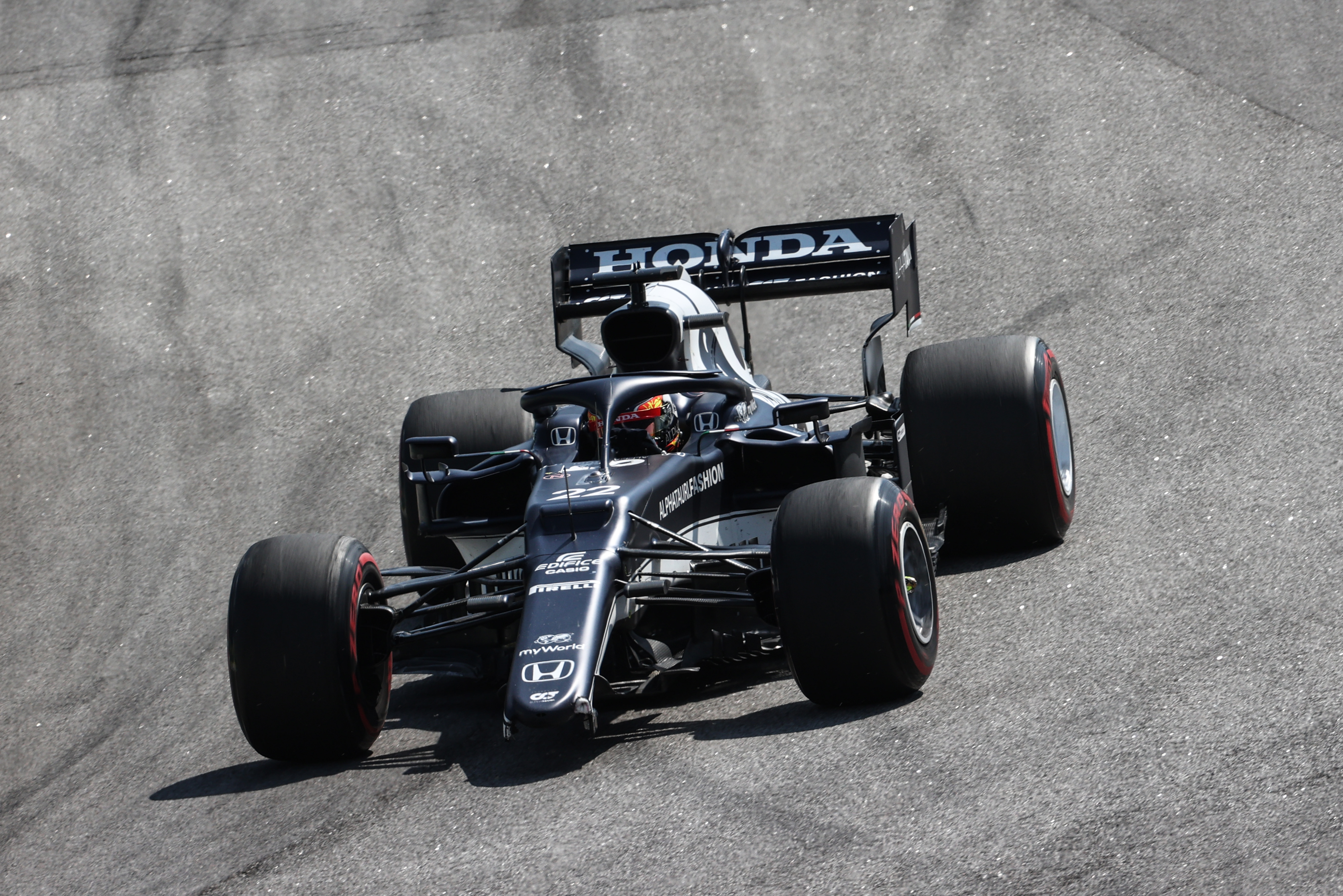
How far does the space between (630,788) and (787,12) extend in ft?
40.8

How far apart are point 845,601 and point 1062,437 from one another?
3257 millimetres

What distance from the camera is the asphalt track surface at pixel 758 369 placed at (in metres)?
Result: 5.03

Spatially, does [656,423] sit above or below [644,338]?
A: below

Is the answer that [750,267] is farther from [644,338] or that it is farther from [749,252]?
[644,338]

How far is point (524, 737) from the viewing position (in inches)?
252

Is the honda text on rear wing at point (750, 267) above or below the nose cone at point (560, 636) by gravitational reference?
above

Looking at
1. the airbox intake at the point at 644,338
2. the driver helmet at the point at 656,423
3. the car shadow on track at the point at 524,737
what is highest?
the airbox intake at the point at 644,338

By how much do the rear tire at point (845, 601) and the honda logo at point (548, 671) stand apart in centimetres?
83

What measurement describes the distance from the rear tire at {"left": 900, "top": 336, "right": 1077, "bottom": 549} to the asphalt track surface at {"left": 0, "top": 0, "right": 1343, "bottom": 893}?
25 cm

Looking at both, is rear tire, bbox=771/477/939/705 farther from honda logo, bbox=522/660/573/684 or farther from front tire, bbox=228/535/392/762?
front tire, bbox=228/535/392/762

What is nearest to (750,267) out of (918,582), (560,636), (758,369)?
(918,582)

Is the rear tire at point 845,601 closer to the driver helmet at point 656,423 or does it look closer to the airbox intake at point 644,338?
the driver helmet at point 656,423

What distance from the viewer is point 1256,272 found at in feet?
39.1

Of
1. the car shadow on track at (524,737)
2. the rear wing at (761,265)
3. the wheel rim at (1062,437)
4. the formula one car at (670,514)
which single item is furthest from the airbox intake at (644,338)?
the wheel rim at (1062,437)
